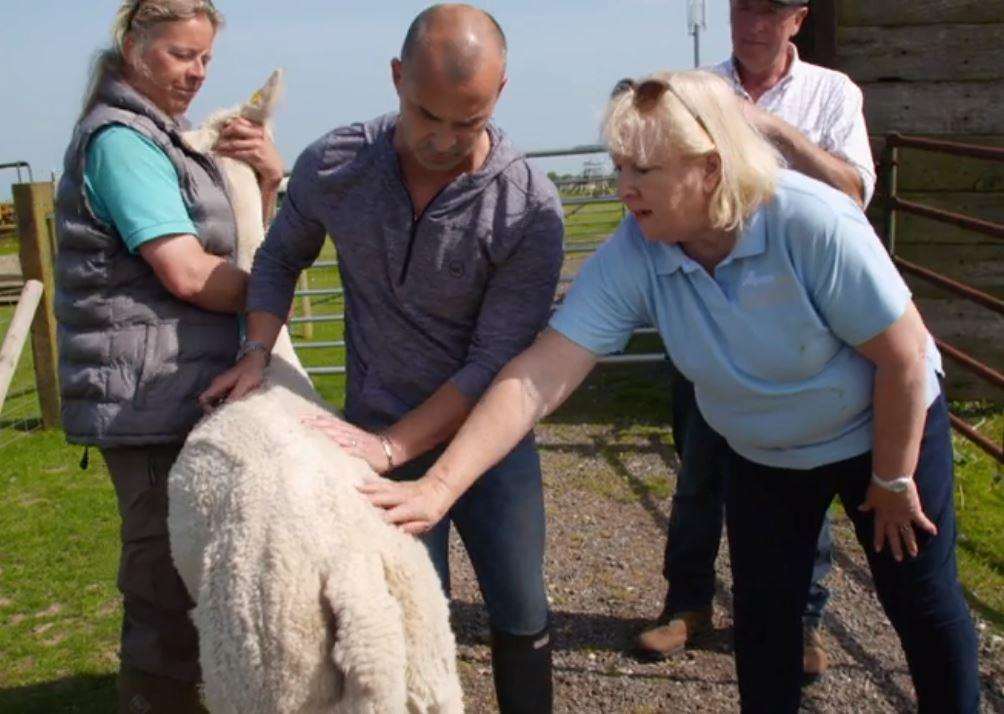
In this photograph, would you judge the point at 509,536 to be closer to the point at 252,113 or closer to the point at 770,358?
the point at 770,358

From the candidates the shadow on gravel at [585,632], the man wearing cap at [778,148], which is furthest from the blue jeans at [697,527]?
the shadow on gravel at [585,632]

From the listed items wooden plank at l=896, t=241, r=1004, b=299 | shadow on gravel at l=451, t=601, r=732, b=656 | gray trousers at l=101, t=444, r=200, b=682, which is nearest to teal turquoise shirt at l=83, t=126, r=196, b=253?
gray trousers at l=101, t=444, r=200, b=682

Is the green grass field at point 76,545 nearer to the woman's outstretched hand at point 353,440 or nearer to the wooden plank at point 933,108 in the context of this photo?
the wooden plank at point 933,108

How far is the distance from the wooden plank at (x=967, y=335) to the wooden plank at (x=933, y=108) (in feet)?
3.43

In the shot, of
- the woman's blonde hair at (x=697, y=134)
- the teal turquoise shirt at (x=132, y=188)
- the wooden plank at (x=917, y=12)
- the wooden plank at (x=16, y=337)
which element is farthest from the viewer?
the wooden plank at (x=917, y=12)

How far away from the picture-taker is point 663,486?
19.2 ft

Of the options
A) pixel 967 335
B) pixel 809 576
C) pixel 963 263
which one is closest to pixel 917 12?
pixel 963 263

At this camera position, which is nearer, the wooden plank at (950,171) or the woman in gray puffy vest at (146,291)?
the woman in gray puffy vest at (146,291)

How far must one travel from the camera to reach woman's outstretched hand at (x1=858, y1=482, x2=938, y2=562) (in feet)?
7.62

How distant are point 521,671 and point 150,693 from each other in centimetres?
89

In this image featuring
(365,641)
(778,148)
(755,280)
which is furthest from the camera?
(778,148)

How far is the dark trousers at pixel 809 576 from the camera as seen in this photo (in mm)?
2383

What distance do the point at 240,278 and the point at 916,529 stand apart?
5.28ft

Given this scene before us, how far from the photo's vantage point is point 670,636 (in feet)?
12.6
